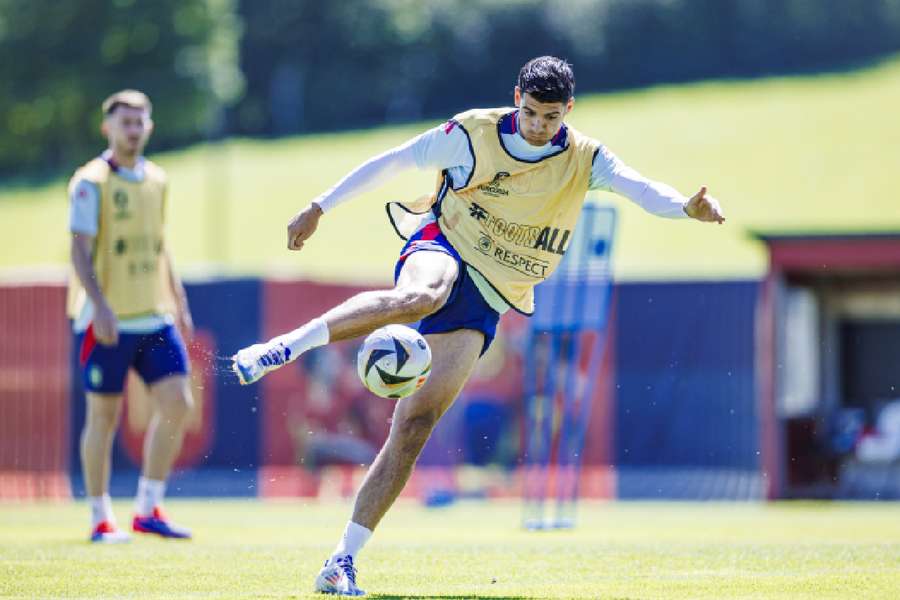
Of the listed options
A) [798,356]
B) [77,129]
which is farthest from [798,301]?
[77,129]

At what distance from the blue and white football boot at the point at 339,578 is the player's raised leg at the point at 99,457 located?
3219 millimetres

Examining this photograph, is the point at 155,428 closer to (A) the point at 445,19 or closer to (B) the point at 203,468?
(B) the point at 203,468

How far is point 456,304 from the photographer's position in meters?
7.06

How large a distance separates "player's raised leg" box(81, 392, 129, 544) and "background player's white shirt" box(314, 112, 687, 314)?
3.33 metres

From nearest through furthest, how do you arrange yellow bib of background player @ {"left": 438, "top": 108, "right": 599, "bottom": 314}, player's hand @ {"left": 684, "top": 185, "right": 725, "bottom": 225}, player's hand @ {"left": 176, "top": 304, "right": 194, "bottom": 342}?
player's hand @ {"left": 684, "top": 185, "right": 725, "bottom": 225} → yellow bib of background player @ {"left": 438, "top": 108, "right": 599, "bottom": 314} → player's hand @ {"left": 176, "top": 304, "right": 194, "bottom": 342}

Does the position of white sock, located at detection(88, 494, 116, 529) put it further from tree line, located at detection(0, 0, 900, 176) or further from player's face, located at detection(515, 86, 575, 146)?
tree line, located at detection(0, 0, 900, 176)

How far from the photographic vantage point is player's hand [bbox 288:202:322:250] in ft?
22.0

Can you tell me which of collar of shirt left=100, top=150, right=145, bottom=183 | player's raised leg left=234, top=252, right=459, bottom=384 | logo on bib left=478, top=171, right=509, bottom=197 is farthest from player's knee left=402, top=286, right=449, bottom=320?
collar of shirt left=100, top=150, right=145, bottom=183

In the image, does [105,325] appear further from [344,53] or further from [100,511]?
[344,53]

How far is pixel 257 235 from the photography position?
53.3m

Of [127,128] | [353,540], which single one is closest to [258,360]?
[353,540]

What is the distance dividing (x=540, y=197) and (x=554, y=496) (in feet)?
32.9

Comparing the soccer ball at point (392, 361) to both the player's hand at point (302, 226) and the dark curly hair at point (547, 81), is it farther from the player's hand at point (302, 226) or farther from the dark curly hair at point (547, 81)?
the dark curly hair at point (547, 81)

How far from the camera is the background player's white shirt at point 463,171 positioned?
6918 millimetres
